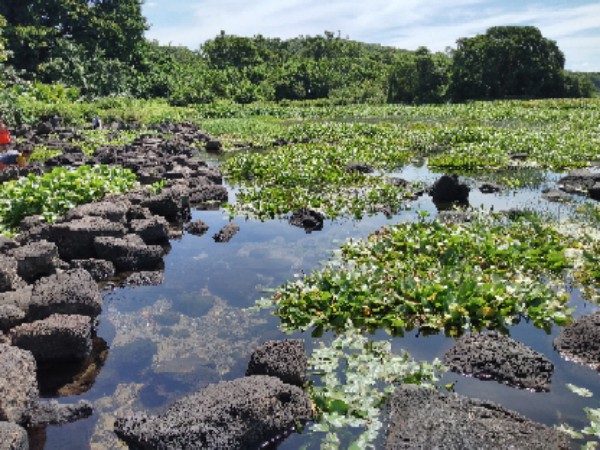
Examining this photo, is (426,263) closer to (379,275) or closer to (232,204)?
(379,275)

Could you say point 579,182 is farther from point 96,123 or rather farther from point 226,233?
point 96,123

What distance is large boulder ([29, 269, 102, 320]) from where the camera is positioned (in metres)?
6.64

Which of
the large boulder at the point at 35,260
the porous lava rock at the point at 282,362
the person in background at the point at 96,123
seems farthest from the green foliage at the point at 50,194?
the person in background at the point at 96,123

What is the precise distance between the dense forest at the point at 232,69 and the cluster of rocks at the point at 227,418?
44003mm

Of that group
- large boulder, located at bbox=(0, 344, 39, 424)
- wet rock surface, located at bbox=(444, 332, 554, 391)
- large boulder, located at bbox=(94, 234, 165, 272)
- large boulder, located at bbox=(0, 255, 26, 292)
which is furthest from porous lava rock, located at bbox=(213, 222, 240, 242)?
wet rock surface, located at bbox=(444, 332, 554, 391)

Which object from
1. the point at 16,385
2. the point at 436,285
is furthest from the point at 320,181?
the point at 16,385

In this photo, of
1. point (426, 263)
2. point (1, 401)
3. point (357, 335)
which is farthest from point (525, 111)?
point (1, 401)

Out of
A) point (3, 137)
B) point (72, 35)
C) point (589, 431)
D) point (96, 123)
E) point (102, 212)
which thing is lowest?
point (589, 431)

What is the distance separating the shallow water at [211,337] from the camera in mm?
5207

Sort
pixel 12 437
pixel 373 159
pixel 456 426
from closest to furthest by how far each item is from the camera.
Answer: pixel 12 437 < pixel 456 426 < pixel 373 159

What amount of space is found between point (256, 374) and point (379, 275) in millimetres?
2844

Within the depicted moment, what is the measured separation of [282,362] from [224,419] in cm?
104

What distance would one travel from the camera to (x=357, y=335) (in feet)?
21.3

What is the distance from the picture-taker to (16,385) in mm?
4992
